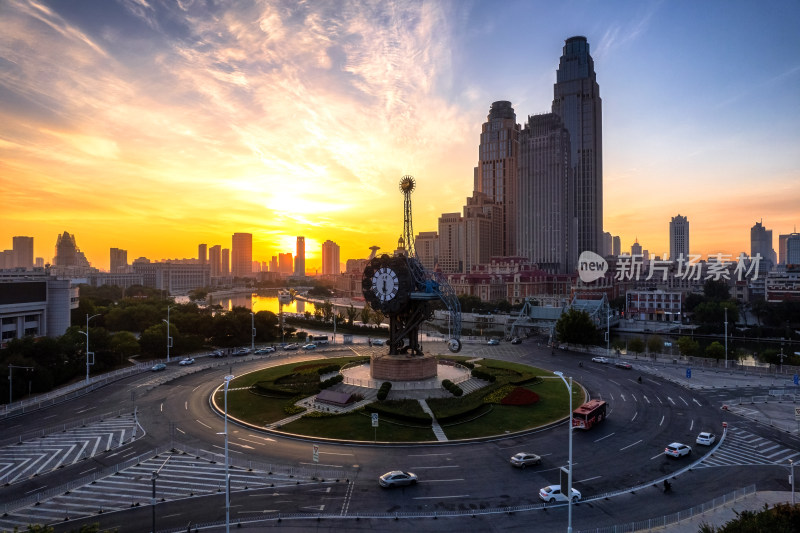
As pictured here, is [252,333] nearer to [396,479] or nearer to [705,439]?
[396,479]

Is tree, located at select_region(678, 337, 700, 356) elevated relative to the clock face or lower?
lower

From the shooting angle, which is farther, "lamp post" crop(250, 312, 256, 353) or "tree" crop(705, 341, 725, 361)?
"lamp post" crop(250, 312, 256, 353)

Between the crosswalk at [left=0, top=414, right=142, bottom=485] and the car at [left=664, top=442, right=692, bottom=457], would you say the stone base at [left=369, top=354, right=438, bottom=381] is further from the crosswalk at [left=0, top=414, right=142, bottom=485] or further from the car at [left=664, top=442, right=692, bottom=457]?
the car at [left=664, top=442, right=692, bottom=457]

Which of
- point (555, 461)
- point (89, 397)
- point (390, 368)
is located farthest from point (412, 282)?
point (89, 397)

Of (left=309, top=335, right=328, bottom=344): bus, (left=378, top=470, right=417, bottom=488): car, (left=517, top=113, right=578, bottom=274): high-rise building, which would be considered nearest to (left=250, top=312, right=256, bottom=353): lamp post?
(left=309, top=335, right=328, bottom=344): bus

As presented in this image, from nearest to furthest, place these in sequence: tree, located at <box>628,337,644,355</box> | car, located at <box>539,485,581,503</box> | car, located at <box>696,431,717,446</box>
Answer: car, located at <box>539,485,581,503</box> → car, located at <box>696,431,717,446</box> → tree, located at <box>628,337,644,355</box>

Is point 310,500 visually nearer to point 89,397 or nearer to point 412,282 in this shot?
point 412,282
